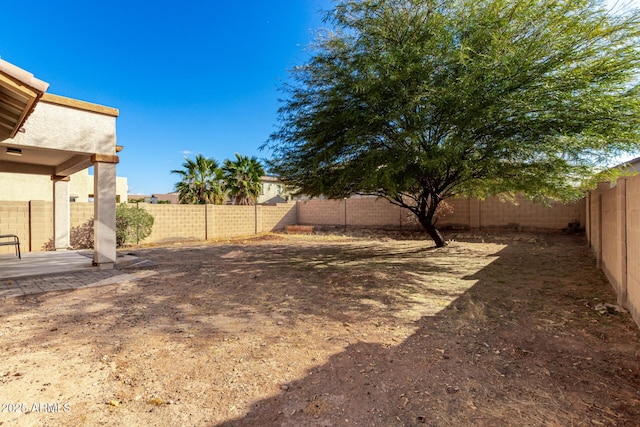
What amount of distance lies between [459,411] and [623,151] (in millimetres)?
6649

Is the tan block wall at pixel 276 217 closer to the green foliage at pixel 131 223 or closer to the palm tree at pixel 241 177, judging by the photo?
the palm tree at pixel 241 177

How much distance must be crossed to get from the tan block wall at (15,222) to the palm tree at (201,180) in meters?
9.86

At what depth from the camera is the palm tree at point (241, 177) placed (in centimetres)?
2097

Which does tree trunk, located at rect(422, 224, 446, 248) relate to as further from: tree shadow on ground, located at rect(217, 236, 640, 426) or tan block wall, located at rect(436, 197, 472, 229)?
tree shadow on ground, located at rect(217, 236, 640, 426)

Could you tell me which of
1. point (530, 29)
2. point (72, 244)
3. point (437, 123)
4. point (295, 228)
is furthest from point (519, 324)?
point (295, 228)

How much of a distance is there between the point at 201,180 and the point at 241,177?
2.50 m

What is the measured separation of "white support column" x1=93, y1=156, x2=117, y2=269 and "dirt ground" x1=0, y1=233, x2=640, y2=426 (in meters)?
1.96

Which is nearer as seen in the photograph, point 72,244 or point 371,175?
point 371,175

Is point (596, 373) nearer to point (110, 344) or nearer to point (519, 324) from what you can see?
point (519, 324)

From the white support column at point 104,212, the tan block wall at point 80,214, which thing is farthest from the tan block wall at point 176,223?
the white support column at point 104,212

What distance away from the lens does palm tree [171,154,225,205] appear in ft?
67.1

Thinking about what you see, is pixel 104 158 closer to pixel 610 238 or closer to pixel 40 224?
pixel 40 224

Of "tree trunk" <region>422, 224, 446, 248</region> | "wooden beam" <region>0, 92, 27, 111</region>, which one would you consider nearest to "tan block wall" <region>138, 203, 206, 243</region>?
"wooden beam" <region>0, 92, 27, 111</region>

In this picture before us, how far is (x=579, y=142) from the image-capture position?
5.86 meters
